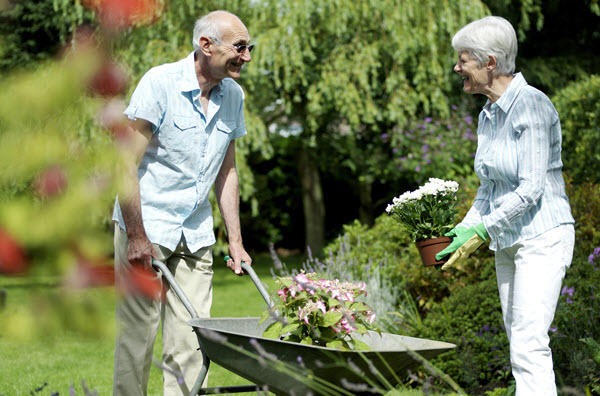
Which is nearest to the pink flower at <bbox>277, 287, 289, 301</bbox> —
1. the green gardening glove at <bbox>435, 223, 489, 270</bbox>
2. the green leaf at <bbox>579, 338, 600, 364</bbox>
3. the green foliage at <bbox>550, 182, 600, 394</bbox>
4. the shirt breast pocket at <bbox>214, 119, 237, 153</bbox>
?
the green gardening glove at <bbox>435, 223, 489, 270</bbox>

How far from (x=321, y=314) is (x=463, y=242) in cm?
64

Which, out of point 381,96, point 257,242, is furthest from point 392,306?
point 257,242

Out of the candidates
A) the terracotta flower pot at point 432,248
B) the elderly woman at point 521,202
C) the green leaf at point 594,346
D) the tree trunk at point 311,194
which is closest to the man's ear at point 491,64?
the elderly woman at point 521,202

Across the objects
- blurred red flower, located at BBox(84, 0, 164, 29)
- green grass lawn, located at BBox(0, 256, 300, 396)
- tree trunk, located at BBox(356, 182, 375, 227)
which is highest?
blurred red flower, located at BBox(84, 0, 164, 29)

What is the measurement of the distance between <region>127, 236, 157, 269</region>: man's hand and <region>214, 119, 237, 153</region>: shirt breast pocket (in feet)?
1.77

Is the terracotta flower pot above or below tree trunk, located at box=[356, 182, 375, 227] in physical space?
above

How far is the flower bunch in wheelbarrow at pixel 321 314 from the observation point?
2.22m

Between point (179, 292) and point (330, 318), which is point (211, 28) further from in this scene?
point (330, 318)

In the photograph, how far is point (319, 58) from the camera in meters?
10.4

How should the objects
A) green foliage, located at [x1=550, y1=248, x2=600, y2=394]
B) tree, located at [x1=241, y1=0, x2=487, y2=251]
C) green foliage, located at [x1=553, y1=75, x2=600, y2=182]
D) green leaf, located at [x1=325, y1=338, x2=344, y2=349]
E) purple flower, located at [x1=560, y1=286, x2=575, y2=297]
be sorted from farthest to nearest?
tree, located at [x1=241, y1=0, x2=487, y2=251], green foliage, located at [x1=553, y1=75, x2=600, y2=182], purple flower, located at [x1=560, y1=286, x2=575, y2=297], green foliage, located at [x1=550, y1=248, x2=600, y2=394], green leaf, located at [x1=325, y1=338, x2=344, y2=349]

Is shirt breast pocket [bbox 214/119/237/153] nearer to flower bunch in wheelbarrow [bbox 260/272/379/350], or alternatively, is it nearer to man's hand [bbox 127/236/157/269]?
man's hand [bbox 127/236/157/269]

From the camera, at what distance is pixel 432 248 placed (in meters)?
2.60

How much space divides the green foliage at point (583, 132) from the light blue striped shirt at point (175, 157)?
447 centimetres

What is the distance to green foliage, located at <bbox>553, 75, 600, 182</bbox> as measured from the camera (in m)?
6.43
